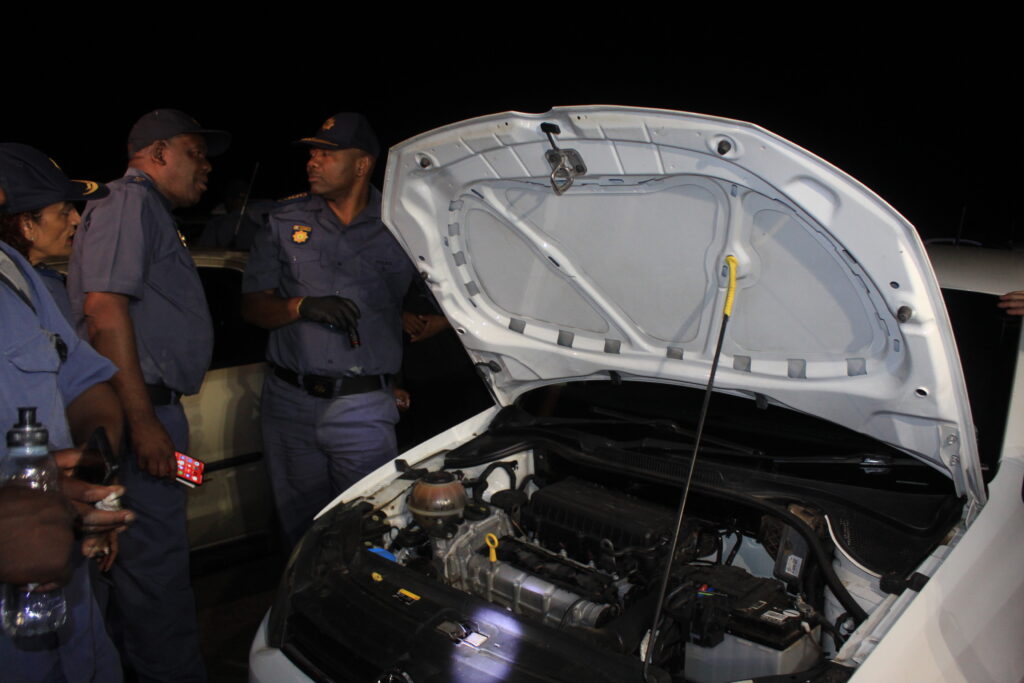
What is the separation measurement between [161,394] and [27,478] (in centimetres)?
145

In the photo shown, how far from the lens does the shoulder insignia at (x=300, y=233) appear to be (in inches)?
139

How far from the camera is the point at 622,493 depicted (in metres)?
2.61

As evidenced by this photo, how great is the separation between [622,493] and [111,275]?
1.91 meters

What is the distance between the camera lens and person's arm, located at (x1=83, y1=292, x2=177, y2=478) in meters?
2.77

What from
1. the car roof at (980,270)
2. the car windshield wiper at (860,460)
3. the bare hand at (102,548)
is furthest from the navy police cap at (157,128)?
the car roof at (980,270)

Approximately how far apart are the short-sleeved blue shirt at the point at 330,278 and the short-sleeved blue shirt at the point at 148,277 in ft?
1.20

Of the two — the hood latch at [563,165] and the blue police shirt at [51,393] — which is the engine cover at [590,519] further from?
the blue police shirt at [51,393]

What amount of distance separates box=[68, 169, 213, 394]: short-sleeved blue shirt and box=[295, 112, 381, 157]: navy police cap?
68cm

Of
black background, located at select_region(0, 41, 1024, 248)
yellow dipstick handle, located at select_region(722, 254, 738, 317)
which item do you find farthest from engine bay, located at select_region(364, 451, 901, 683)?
black background, located at select_region(0, 41, 1024, 248)

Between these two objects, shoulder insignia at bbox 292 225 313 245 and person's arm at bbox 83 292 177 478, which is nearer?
person's arm at bbox 83 292 177 478

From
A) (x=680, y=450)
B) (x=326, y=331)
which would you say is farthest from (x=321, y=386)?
(x=680, y=450)

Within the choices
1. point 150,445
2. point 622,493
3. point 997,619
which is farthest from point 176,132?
point 997,619

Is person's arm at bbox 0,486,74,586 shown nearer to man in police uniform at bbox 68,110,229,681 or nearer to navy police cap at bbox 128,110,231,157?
man in police uniform at bbox 68,110,229,681

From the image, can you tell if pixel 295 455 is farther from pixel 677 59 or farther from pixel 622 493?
pixel 677 59
